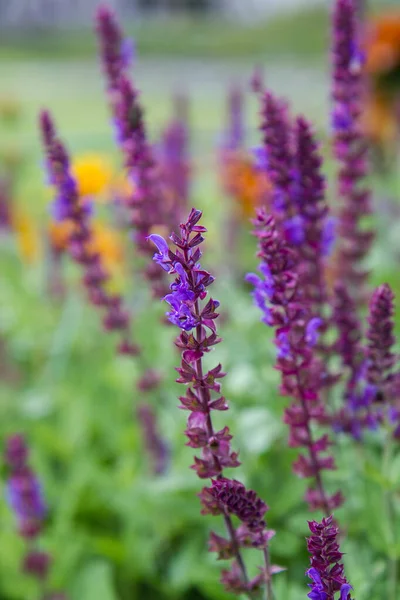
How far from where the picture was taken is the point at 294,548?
69.9 inches

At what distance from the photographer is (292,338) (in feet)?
4.09

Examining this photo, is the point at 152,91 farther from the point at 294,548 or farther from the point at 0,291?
the point at 294,548

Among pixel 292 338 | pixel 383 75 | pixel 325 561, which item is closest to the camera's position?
pixel 325 561

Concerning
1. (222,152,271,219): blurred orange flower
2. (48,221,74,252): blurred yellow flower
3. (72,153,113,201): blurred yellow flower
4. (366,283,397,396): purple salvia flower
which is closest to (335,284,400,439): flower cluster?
(366,283,397,396): purple salvia flower

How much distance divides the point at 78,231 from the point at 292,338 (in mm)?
816

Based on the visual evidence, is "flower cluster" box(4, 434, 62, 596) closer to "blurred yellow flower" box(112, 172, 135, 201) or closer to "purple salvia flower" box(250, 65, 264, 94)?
"blurred yellow flower" box(112, 172, 135, 201)

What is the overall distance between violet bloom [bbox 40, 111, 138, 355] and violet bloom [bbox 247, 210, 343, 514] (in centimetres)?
62

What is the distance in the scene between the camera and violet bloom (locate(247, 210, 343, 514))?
1138mm

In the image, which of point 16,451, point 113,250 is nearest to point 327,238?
point 16,451

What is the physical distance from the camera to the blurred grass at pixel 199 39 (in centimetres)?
1337

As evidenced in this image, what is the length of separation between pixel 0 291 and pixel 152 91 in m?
8.51

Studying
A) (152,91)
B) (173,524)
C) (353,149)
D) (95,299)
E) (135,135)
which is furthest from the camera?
(152,91)

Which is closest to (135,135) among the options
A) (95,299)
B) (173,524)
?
(95,299)

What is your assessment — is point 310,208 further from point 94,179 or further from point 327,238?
point 94,179
